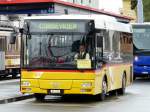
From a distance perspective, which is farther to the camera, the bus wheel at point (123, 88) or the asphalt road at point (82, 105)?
the bus wheel at point (123, 88)

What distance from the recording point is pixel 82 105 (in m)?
19.7

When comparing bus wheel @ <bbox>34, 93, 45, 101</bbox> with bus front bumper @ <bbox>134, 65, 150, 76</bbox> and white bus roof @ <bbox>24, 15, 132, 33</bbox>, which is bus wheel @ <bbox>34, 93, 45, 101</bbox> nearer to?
white bus roof @ <bbox>24, 15, 132, 33</bbox>

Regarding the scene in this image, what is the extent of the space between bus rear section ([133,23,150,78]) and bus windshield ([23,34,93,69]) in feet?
45.2

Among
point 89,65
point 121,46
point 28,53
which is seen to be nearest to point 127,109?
point 89,65

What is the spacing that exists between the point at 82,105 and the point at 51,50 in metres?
1.80

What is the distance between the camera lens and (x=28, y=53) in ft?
65.4

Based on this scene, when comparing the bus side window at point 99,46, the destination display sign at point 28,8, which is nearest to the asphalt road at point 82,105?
the bus side window at point 99,46

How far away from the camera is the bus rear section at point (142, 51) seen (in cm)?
3328

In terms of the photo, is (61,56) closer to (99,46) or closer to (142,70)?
(99,46)

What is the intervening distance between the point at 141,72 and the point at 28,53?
14.2m

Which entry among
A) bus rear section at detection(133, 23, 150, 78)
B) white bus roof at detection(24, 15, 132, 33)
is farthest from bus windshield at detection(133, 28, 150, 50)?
white bus roof at detection(24, 15, 132, 33)

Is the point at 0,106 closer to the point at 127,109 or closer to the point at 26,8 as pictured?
the point at 127,109

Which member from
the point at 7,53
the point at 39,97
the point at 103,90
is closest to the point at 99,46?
the point at 103,90

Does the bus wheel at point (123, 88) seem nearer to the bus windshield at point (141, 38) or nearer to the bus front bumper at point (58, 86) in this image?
the bus front bumper at point (58, 86)
